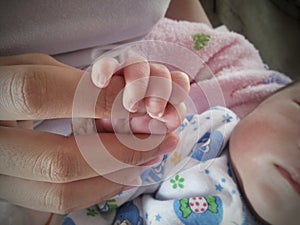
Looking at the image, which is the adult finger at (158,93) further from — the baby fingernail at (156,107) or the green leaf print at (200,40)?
the green leaf print at (200,40)

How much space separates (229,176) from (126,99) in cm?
26

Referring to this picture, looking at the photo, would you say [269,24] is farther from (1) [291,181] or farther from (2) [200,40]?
(1) [291,181]

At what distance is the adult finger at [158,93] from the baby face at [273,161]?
0.20 m

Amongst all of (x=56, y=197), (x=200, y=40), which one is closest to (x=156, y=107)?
(x=56, y=197)

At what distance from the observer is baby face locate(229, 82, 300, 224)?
403mm

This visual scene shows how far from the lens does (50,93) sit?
242 mm

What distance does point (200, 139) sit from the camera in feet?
1.55

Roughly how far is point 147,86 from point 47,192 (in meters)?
0.12

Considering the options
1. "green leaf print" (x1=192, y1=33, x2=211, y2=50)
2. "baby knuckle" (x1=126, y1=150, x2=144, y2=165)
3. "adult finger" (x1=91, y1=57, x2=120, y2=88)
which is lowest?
"green leaf print" (x1=192, y1=33, x2=211, y2=50)

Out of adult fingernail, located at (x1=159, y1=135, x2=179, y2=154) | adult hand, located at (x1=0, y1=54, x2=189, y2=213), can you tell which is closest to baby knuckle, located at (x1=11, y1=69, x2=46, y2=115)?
adult hand, located at (x1=0, y1=54, x2=189, y2=213)

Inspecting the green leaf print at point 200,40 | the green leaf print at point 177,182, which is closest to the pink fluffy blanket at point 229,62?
the green leaf print at point 200,40

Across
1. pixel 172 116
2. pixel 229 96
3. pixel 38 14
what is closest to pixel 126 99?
pixel 172 116

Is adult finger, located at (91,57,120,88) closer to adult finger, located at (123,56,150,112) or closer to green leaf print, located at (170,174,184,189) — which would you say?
adult finger, located at (123,56,150,112)

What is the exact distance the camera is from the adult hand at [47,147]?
0.24 meters
